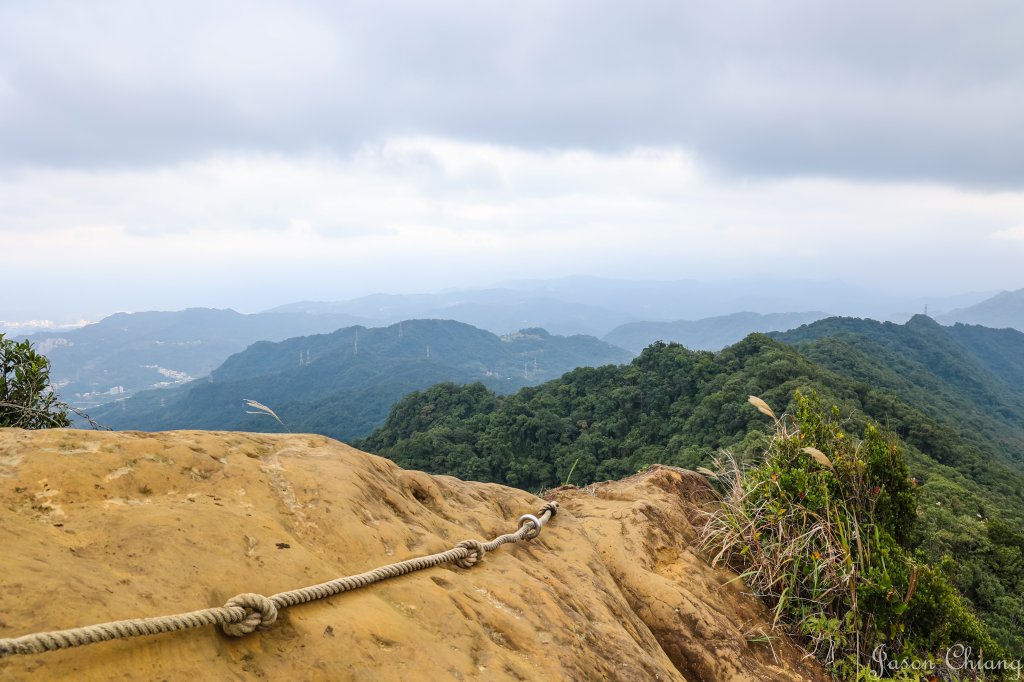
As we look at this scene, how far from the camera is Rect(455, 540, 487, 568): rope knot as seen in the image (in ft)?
10.3

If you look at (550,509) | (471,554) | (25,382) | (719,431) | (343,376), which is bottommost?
(343,376)

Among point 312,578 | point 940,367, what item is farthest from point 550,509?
point 940,367

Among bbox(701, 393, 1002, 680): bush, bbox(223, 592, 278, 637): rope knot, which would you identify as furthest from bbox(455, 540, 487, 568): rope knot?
bbox(701, 393, 1002, 680): bush

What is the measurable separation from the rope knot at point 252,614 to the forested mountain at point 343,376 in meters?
83.8

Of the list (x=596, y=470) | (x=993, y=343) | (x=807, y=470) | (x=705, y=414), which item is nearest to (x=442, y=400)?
(x=596, y=470)

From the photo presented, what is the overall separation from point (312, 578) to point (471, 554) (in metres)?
1.06

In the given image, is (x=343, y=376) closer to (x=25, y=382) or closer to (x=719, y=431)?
(x=719, y=431)

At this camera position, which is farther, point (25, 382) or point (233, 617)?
point (25, 382)

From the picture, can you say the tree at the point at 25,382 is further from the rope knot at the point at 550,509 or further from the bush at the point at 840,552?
the bush at the point at 840,552

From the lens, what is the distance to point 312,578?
7.88ft

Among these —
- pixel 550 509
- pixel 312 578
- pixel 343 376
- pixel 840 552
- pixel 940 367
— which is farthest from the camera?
pixel 343 376

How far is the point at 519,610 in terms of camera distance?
115 inches

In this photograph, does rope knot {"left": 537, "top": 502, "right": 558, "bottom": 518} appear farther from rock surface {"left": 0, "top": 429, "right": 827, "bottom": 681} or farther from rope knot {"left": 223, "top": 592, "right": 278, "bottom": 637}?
rope knot {"left": 223, "top": 592, "right": 278, "bottom": 637}

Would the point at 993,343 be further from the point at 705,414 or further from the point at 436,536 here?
the point at 436,536
